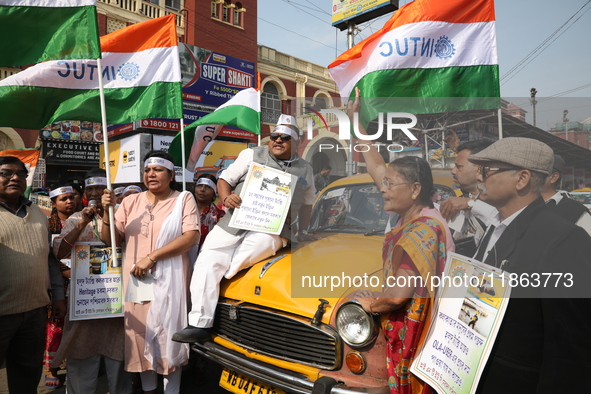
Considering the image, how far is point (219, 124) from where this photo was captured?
19.7ft

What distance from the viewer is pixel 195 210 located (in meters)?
3.60

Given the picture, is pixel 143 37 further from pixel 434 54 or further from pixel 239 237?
pixel 434 54

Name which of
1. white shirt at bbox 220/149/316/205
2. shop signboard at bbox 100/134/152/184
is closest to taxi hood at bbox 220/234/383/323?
white shirt at bbox 220/149/316/205

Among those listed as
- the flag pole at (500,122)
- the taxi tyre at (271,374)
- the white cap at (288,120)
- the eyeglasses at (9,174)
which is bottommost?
the taxi tyre at (271,374)

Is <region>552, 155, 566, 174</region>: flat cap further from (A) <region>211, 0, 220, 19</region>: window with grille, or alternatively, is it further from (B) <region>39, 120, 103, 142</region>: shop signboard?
(A) <region>211, 0, 220, 19</region>: window with grille

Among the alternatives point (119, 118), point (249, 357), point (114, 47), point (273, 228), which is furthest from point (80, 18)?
point (249, 357)

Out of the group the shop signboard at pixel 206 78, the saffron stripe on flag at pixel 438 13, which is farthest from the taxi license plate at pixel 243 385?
the shop signboard at pixel 206 78

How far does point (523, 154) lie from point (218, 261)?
95.0 inches

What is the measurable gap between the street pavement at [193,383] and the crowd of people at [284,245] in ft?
0.71

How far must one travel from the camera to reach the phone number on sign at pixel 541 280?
1824 millimetres

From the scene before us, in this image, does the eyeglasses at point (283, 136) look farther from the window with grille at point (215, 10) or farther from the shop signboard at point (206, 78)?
the window with grille at point (215, 10)

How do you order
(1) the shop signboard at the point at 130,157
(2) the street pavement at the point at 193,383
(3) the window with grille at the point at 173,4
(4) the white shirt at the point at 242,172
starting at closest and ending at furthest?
(4) the white shirt at the point at 242,172, (2) the street pavement at the point at 193,383, (1) the shop signboard at the point at 130,157, (3) the window with grille at the point at 173,4

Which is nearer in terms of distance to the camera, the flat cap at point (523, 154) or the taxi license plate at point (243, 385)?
the flat cap at point (523, 154)

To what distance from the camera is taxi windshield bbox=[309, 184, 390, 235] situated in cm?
360
